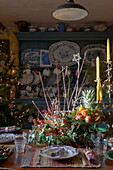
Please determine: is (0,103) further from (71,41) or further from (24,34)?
(71,41)

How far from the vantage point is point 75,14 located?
2072 millimetres

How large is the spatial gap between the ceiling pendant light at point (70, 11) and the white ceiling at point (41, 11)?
121 cm

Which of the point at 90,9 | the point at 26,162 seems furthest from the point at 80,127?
the point at 90,9

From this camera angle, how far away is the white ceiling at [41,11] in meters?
3.26

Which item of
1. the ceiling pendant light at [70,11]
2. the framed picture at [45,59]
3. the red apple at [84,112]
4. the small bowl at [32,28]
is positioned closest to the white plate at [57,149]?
the red apple at [84,112]

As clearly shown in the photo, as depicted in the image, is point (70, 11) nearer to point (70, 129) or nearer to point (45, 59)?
point (70, 129)

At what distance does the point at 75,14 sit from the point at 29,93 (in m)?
2.38

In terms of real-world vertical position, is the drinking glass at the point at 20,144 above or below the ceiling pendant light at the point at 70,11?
below

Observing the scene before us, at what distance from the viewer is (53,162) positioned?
1337mm

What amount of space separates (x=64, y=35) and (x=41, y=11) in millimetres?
702

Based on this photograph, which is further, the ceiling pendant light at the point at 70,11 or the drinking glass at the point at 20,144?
the ceiling pendant light at the point at 70,11

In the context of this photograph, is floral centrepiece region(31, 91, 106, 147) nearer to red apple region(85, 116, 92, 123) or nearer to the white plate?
red apple region(85, 116, 92, 123)

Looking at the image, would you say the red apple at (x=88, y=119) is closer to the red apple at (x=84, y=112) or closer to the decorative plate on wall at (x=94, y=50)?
the red apple at (x=84, y=112)

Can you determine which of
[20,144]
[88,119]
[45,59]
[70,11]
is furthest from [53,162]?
Answer: [45,59]
